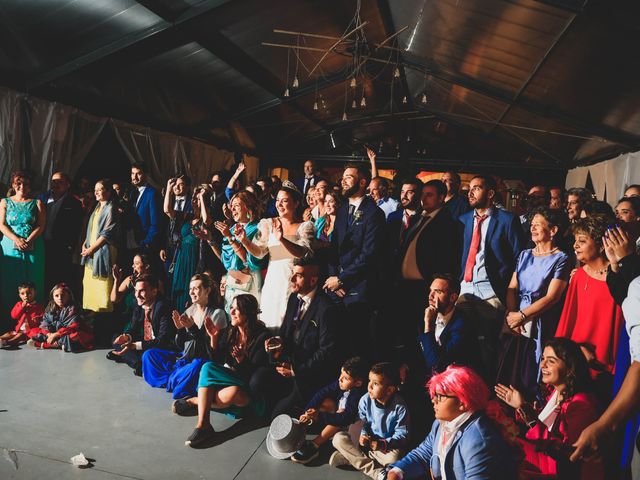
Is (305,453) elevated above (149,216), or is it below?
below

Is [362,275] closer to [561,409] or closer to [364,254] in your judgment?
[364,254]

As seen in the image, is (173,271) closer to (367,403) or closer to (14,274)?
(14,274)

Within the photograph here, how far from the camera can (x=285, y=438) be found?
8.56 ft

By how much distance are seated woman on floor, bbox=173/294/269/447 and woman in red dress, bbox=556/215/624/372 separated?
1.86 m

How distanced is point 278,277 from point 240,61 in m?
5.38

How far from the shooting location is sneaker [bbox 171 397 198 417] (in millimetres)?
3113

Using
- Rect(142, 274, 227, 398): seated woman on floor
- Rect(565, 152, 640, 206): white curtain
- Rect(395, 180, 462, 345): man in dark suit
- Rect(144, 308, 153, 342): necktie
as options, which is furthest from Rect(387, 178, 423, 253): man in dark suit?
Rect(565, 152, 640, 206): white curtain

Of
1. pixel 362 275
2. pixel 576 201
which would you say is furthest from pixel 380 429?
pixel 576 201

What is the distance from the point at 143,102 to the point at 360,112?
6.19 meters

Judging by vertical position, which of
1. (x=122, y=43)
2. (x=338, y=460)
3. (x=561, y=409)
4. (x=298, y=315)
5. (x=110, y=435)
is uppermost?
(x=122, y=43)

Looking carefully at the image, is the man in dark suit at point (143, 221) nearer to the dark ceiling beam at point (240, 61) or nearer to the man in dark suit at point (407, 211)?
the dark ceiling beam at point (240, 61)

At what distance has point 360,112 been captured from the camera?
40.5 feet

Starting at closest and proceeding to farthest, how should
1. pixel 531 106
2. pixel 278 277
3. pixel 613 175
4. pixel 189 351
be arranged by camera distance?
pixel 278 277 < pixel 189 351 < pixel 531 106 < pixel 613 175

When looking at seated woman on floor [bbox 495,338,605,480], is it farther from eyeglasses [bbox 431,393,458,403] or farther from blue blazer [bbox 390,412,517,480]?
eyeglasses [bbox 431,393,458,403]
